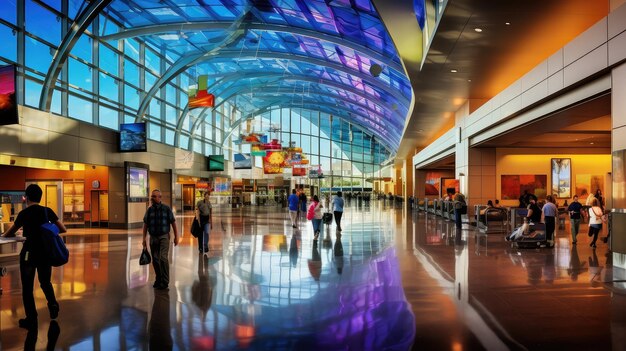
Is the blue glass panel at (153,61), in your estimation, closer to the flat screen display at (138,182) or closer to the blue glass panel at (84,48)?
the blue glass panel at (84,48)

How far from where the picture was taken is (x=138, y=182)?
23.8 metres

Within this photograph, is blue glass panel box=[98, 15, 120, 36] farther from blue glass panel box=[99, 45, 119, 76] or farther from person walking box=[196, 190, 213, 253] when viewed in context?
person walking box=[196, 190, 213, 253]

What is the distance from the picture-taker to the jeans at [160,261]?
305 inches

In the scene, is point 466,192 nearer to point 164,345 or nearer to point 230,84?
point 164,345

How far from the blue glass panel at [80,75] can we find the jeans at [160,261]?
667 inches

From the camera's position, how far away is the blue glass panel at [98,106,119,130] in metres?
24.4

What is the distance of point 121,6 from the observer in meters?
23.9

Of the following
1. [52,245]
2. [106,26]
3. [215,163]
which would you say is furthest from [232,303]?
[215,163]

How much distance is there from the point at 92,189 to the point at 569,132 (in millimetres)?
21085

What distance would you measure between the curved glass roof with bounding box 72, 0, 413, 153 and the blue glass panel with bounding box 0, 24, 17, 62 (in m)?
4.86

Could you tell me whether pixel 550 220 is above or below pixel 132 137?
below

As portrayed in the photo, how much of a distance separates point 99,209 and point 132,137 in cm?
412

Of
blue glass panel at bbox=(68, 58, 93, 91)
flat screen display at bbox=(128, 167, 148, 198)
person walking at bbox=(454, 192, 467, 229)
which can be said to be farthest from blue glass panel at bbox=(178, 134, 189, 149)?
person walking at bbox=(454, 192, 467, 229)

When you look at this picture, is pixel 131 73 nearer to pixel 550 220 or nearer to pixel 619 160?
pixel 550 220
